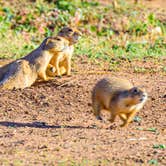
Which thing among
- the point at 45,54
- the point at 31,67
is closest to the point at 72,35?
the point at 45,54

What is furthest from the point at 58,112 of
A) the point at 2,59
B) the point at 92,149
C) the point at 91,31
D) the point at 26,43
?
the point at 91,31

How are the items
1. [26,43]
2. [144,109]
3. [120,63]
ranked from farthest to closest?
[26,43]
[120,63]
[144,109]

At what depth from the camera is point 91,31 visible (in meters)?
14.4

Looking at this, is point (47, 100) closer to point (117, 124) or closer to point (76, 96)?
point (76, 96)

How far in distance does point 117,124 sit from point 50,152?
164 centimetres

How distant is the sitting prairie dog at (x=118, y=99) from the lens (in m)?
8.19

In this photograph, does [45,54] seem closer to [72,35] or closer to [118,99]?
[72,35]

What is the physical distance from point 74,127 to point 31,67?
2465 mm

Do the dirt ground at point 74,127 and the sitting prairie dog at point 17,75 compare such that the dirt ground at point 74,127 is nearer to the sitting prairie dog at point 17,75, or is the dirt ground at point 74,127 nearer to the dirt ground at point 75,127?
the dirt ground at point 75,127

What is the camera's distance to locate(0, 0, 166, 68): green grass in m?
12.2

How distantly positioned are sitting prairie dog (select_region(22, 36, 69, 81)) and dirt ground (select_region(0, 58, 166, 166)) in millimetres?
385

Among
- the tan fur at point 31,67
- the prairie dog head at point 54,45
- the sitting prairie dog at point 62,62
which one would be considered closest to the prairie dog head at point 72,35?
the sitting prairie dog at point 62,62

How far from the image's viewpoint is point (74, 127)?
328 inches

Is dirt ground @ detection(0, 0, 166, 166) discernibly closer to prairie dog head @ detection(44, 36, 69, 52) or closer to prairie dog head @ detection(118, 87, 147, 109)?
prairie dog head @ detection(118, 87, 147, 109)
